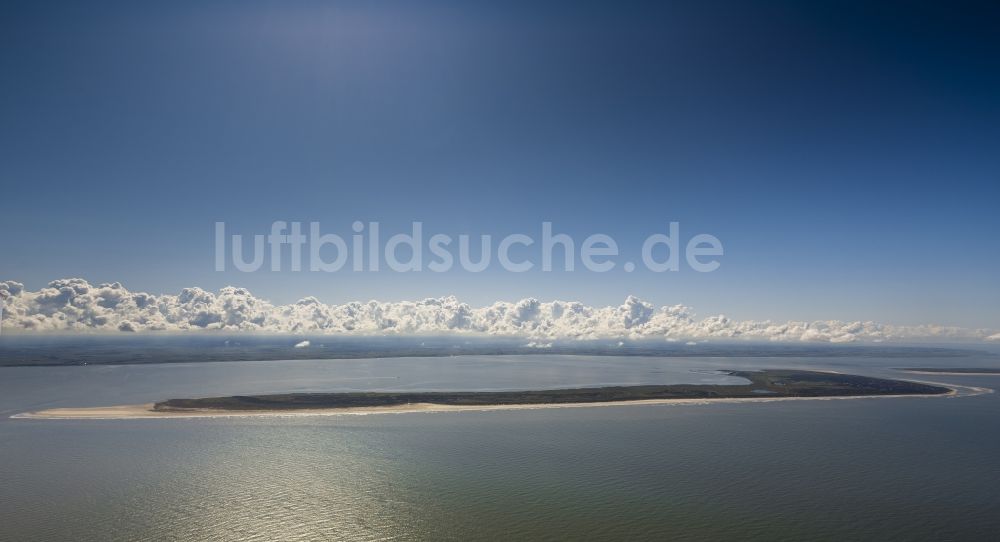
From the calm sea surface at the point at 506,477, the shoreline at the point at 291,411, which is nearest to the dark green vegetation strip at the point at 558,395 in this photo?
the shoreline at the point at 291,411

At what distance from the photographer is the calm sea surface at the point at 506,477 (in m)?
36.7

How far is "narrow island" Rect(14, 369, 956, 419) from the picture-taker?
8750 centimetres

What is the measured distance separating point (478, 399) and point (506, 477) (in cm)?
5621

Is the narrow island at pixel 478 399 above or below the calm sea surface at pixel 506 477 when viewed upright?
below

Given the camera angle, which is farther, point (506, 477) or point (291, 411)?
point (291, 411)

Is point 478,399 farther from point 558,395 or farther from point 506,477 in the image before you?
point 506,477

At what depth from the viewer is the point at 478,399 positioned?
105 m

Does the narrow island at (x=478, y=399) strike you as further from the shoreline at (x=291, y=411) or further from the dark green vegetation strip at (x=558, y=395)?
the shoreline at (x=291, y=411)

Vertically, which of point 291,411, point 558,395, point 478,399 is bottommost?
point 558,395

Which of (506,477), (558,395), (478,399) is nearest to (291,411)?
(478,399)

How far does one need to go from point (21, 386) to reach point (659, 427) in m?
166

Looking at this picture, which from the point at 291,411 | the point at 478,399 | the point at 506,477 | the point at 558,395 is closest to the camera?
the point at 506,477

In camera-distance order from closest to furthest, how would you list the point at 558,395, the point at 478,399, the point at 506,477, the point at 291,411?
the point at 506,477
the point at 291,411
the point at 478,399
the point at 558,395

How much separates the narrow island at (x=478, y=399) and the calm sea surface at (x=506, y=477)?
8.19 m
